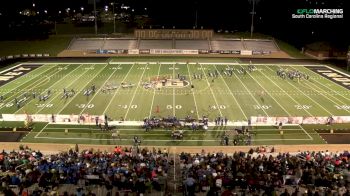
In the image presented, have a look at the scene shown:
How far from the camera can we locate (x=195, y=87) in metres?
41.2

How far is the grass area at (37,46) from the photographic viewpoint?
203ft

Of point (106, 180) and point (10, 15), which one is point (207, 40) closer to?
point (10, 15)

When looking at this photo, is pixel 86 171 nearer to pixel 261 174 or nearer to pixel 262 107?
pixel 261 174

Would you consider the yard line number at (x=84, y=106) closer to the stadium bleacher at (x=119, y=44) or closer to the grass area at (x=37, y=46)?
the grass area at (x=37, y=46)

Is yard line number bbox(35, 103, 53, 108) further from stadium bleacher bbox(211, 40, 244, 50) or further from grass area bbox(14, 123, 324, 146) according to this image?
stadium bleacher bbox(211, 40, 244, 50)

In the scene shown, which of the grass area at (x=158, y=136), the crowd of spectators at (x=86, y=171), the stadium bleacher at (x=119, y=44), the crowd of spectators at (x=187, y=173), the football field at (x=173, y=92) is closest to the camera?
the crowd of spectators at (x=187, y=173)

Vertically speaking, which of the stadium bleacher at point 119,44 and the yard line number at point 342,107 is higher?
the stadium bleacher at point 119,44

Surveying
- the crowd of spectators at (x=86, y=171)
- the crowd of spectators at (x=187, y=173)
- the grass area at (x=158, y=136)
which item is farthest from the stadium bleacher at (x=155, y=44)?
the crowd of spectators at (x=187, y=173)

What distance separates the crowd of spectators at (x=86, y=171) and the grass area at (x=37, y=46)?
44.0m

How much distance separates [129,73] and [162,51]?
15.9 metres

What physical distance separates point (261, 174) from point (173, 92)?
73.8 feet

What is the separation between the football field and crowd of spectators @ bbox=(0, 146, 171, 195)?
27.6ft

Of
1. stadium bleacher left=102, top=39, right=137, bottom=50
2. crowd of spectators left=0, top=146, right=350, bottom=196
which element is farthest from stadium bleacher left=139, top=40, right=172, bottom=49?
crowd of spectators left=0, top=146, right=350, bottom=196

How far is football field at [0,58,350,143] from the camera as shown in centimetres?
3322
